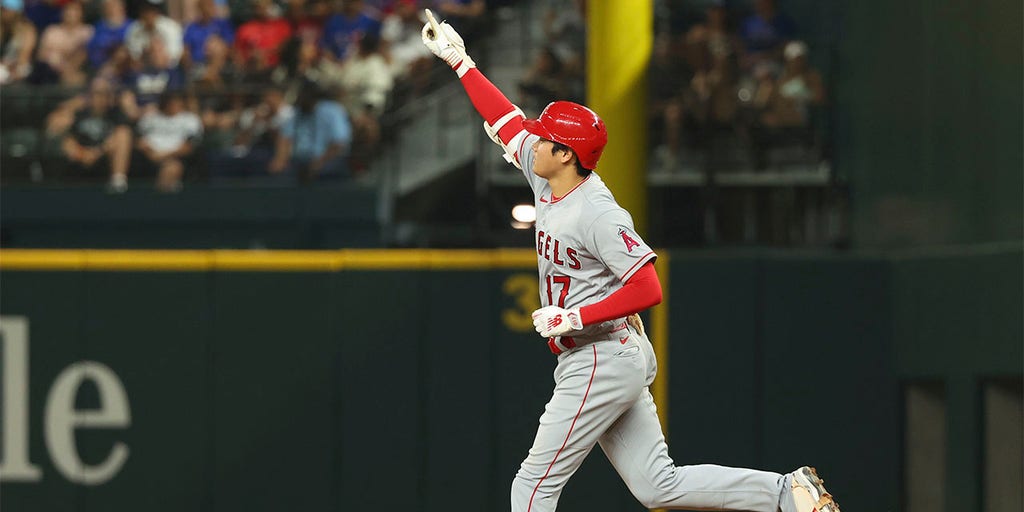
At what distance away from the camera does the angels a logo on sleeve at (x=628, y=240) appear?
4.73 m

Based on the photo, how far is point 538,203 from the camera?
5129 millimetres

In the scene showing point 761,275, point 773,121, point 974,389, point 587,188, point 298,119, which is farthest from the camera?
point 298,119

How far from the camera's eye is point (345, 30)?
10.1 m

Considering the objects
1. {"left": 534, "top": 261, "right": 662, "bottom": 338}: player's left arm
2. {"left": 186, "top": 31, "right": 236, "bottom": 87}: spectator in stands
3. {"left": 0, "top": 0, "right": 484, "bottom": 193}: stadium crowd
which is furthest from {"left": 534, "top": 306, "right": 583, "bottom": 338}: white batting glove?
{"left": 186, "top": 31, "right": 236, "bottom": 87}: spectator in stands

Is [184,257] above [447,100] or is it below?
below

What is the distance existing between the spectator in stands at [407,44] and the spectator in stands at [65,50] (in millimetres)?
2116

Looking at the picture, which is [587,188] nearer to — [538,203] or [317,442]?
[538,203]

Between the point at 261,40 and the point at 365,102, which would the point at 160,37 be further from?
the point at 365,102

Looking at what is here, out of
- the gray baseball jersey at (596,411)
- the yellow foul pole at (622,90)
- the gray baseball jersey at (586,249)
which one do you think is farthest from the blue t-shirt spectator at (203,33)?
the gray baseball jersey at (596,411)

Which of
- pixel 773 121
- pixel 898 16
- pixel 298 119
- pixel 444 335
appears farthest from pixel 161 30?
pixel 898 16

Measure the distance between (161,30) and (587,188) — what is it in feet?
19.9

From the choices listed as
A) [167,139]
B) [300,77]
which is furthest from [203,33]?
[167,139]

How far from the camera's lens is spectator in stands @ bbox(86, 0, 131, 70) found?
33.0 ft

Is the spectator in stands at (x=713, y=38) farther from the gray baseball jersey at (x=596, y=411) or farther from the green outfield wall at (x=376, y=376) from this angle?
the gray baseball jersey at (x=596, y=411)
